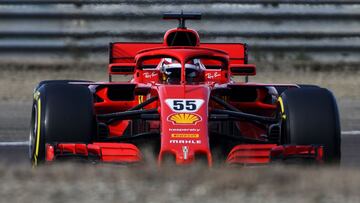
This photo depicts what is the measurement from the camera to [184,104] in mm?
7285

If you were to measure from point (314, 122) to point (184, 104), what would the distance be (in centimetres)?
87

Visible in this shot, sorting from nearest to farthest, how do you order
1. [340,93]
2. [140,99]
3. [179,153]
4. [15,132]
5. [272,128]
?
[179,153] < [272,128] < [140,99] < [15,132] < [340,93]

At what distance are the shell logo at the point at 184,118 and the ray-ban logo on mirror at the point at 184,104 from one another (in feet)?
0.18

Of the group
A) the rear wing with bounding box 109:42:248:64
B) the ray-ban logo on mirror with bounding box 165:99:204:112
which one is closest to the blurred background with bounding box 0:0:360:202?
the rear wing with bounding box 109:42:248:64

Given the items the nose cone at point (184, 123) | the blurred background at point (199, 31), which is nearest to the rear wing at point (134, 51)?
the nose cone at point (184, 123)

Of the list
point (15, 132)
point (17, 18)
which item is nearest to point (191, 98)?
point (15, 132)

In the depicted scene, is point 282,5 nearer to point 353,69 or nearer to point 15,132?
point 353,69

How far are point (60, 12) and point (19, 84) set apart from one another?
1.20 meters

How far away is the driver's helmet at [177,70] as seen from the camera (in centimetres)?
854

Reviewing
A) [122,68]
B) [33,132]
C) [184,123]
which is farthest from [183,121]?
[122,68]

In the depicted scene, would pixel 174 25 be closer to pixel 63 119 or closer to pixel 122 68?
pixel 122 68

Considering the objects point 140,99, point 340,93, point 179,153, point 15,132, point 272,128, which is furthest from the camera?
point 340,93

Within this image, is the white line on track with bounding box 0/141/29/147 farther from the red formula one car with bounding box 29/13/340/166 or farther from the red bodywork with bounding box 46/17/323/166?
the red formula one car with bounding box 29/13/340/166

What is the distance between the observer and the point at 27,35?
47.4 feet
